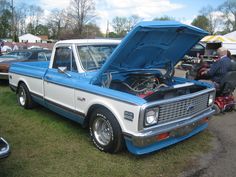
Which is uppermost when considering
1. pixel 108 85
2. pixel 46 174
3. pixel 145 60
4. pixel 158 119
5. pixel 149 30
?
pixel 149 30

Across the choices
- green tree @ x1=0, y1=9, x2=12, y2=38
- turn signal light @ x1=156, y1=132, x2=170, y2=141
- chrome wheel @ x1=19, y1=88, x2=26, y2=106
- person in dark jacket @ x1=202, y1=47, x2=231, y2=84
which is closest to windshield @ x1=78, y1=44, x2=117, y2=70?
turn signal light @ x1=156, y1=132, x2=170, y2=141

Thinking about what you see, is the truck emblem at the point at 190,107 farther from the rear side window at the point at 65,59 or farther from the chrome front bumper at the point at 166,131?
the rear side window at the point at 65,59

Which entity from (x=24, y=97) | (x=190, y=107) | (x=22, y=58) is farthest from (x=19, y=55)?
(x=190, y=107)

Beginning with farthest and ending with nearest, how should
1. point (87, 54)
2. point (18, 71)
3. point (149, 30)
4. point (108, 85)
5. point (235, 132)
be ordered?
1. point (18, 71)
2. point (235, 132)
3. point (87, 54)
4. point (108, 85)
5. point (149, 30)

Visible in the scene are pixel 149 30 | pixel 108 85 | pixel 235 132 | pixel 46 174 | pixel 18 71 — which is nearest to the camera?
pixel 46 174

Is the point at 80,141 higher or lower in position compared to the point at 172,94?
lower

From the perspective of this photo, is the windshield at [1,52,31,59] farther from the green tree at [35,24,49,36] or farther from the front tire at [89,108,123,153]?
the green tree at [35,24,49,36]

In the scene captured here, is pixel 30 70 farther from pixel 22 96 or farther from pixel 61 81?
pixel 61 81

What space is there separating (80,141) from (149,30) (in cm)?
227

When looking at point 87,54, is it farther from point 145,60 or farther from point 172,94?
point 172,94

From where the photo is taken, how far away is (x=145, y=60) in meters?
5.36

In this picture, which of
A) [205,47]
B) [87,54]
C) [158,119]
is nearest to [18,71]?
[87,54]

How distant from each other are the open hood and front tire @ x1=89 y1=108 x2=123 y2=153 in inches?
25.4

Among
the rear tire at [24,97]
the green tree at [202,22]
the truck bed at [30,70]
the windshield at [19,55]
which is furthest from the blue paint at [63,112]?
the green tree at [202,22]
